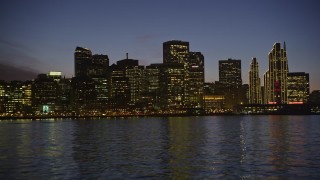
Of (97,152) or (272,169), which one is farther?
(97,152)

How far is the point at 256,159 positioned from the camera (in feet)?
179

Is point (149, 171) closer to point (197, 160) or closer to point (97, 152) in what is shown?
point (197, 160)

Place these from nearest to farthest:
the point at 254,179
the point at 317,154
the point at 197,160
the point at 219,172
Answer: the point at 254,179 → the point at 219,172 → the point at 197,160 → the point at 317,154

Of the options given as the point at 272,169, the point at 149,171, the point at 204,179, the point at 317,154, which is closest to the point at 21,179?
the point at 149,171

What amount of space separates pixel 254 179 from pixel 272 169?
22.0 feet

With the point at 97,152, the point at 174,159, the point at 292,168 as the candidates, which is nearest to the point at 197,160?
the point at 174,159

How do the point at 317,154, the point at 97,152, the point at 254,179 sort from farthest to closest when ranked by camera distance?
the point at 97,152, the point at 317,154, the point at 254,179

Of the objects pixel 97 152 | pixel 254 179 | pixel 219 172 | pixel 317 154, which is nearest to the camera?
pixel 254 179

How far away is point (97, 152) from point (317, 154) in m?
29.3

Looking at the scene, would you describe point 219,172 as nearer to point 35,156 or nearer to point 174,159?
point 174,159

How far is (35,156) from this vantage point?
59781 millimetres

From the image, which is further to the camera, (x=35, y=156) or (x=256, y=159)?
(x=35, y=156)

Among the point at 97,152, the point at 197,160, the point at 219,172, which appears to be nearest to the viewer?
the point at 219,172

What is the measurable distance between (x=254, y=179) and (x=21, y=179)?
20.7 meters
